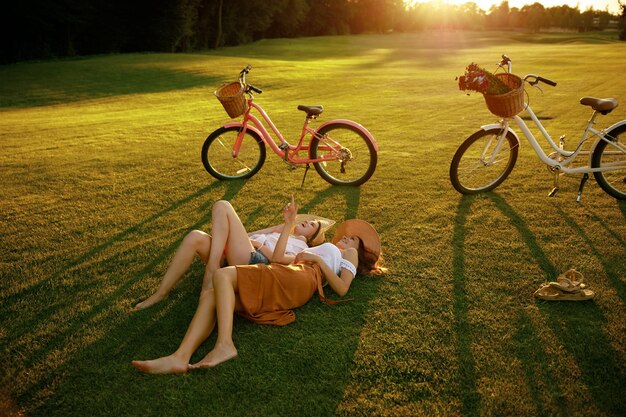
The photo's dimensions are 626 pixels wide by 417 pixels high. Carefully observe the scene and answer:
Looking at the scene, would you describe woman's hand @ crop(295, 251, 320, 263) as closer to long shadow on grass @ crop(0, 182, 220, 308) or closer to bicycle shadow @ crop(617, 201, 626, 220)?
long shadow on grass @ crop(0, 182, 220, 308)

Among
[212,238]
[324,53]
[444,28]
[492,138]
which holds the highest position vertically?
[444,28]

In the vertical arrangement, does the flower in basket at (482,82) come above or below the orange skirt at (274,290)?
above

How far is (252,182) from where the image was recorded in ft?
22.1

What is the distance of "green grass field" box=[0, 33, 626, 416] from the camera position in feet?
9.16

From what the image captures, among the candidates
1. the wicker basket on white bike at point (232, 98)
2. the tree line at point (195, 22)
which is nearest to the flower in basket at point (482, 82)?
the wicker basket on white bike at point (232, 98)

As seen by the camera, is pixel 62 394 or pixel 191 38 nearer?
pixel 62 394

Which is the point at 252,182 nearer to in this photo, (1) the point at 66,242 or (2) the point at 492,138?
(1) the point at 66,242

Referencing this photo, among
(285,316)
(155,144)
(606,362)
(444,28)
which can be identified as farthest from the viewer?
(444,28)

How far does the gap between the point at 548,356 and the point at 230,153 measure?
4917 mm

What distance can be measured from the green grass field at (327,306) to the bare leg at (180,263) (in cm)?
13

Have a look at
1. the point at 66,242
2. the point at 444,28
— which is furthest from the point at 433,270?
the point at 444,28

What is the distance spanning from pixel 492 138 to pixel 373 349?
3.70m

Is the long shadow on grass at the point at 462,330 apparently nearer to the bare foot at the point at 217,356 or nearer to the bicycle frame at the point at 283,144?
the bare foot at the point at 217,356

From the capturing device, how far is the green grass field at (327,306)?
279 centimetres
